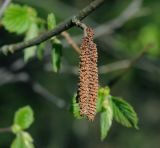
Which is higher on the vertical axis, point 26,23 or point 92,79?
point 26,23

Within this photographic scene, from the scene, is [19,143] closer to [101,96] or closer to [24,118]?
[24,118]

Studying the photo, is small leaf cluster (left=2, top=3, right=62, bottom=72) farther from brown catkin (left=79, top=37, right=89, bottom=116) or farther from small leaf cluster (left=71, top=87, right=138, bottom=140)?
brown catkin (left=79, top=37, right=89, bottom=116)

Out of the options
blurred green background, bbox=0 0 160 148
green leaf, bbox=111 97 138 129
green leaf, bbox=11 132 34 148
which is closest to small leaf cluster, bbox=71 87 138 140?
green leaf, bbox=111 97 138 129

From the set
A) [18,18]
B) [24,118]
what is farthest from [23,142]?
[18,18]

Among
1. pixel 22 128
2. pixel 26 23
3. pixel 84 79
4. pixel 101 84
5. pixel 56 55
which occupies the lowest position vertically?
pixel 84 79

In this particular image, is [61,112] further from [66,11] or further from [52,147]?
[66,11]

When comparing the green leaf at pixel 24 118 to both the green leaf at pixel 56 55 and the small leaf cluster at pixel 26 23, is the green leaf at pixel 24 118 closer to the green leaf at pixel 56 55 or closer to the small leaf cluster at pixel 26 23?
the small leaf cluster at pixel 26 23
